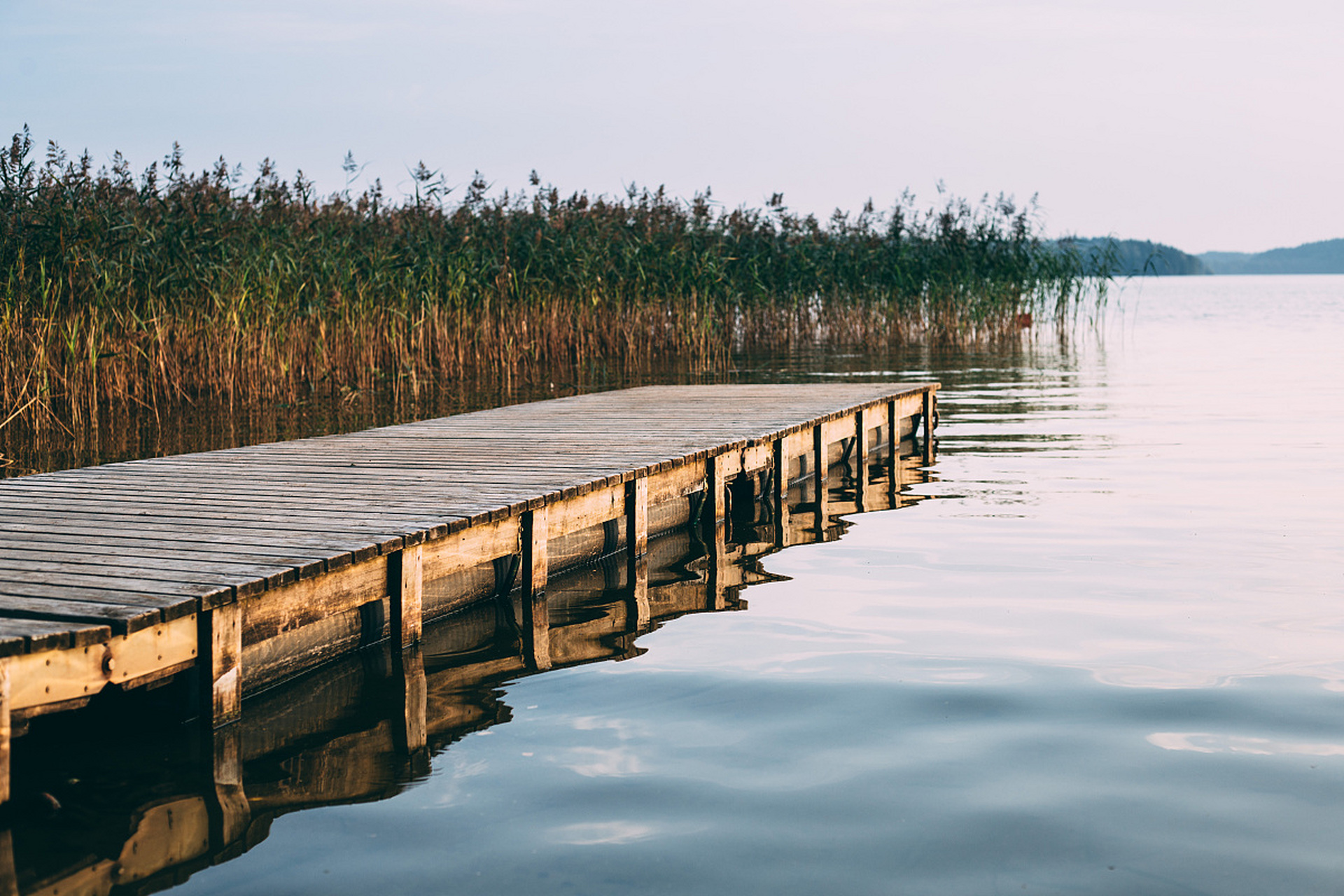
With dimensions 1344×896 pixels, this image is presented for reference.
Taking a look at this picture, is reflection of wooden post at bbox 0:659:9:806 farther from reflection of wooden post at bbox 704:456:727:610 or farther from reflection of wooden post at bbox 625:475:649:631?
reflection of wooden post at bbox 704:456:727:610

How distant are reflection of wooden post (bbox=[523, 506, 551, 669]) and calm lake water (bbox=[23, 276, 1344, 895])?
1.81ft

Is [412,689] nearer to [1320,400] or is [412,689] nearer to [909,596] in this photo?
[909,596]

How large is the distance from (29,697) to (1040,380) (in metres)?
12.9

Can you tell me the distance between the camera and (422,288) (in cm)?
1266

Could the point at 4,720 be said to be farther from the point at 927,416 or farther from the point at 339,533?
the point at 927,416

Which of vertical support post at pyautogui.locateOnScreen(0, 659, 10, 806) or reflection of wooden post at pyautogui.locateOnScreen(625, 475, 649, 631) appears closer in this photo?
vertical support post at pyautogui.locateOnScreen(0, 659, 10, 806)

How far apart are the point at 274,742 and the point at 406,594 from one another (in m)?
0.75

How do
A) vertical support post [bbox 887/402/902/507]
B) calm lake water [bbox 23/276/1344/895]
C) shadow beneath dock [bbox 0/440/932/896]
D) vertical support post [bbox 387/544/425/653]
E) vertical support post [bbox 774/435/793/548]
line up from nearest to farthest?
calm lake water [bbox 23/276/1344/895]
shadow beneath dock [bbox 0/440/932/896]
vertical support post [bbox 387/544/425/653]
vertical support post [bbox 774/435/793/548]
vertical support post [bbox 887/402/902/507]

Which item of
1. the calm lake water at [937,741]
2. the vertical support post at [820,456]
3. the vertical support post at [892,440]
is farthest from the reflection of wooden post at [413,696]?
the vertical support post at [892,440]

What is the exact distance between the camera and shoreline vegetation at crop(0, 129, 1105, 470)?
29.3 ft

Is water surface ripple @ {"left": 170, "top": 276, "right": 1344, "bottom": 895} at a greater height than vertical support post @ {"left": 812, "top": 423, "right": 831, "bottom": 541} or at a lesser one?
lesser

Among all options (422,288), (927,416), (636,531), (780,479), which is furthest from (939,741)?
(422,288)

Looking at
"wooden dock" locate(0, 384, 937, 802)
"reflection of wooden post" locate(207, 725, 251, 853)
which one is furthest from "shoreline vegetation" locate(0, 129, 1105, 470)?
"reflection of wooden post" locate(207, 725, 251, 853)

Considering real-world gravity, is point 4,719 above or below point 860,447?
below
